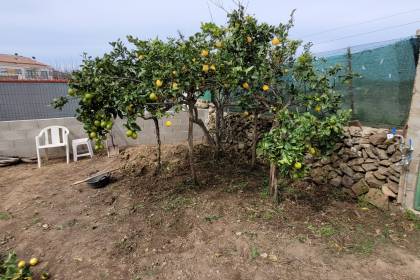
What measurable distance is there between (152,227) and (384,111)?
132 inches

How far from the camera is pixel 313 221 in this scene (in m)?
3.09

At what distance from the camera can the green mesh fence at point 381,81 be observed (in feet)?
10.8

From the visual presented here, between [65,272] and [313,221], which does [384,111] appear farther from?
[65,272]

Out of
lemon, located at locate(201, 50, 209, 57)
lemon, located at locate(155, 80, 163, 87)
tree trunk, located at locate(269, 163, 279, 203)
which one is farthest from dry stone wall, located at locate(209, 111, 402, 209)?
lemon, located at locate(155, 80, 163, 87)

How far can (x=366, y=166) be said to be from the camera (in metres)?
3.55

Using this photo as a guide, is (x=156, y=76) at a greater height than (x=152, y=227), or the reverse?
(x=156, y=76)

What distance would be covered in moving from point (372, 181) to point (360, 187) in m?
0.17

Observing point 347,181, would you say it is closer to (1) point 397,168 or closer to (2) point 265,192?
(1) point 397,168

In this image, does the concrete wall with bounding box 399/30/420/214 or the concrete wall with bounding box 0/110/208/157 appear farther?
the concrete wall with bounding box 0/110/208/157

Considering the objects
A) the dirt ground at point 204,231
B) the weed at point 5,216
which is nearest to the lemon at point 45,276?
the dirt ground at point 204,231

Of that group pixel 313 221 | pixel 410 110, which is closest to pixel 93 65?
pixel 313 221

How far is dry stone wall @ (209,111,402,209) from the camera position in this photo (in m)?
3.30

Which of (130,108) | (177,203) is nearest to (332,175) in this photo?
(177,203)

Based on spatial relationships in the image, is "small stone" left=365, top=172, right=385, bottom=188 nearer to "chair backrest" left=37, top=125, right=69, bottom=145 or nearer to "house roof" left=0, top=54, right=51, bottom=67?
"chair backrest" left=37, top=125, right=69, bottom=145
